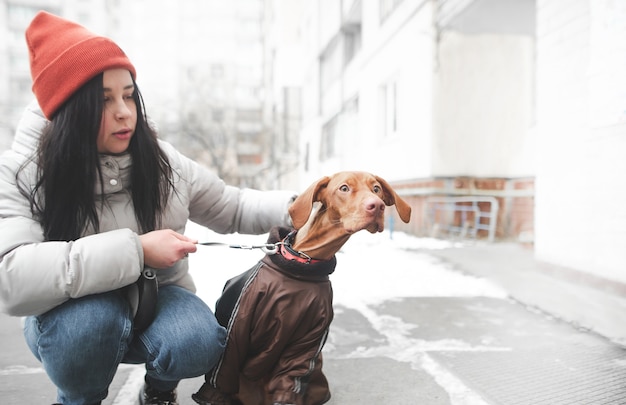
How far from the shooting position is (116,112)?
1.03 m

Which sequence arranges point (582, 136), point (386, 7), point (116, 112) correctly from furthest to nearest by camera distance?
point (386, 7) → point (582, 136) → point (116, 112)

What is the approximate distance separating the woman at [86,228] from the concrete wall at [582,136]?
5.79 feet

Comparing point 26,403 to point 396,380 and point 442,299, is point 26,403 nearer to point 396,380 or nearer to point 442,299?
point 396,380

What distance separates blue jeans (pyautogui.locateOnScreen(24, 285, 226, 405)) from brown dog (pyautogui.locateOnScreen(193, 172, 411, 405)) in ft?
0.23

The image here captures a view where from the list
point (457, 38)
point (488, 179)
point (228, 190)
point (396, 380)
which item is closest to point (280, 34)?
point (457, 38)

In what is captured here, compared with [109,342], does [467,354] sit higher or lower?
lower

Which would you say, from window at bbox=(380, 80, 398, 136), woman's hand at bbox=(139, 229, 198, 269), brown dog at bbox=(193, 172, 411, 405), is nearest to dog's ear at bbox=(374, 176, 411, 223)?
brown dog at bbox=(193, 172, 411, 405)

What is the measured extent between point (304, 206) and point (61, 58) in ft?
1.91

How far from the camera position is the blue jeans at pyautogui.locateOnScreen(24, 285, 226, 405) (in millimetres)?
960

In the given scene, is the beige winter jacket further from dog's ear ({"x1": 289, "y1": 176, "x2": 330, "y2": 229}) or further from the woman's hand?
→ dog's ear ({"x1": 289, "y1": 176, "x2": 330, "y2": 229})

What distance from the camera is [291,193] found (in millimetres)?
1294

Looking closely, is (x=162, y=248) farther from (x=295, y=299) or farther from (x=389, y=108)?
(x=389, y=108)

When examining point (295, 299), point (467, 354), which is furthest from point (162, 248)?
point (467, 354)

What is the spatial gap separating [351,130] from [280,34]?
36.7 inches
